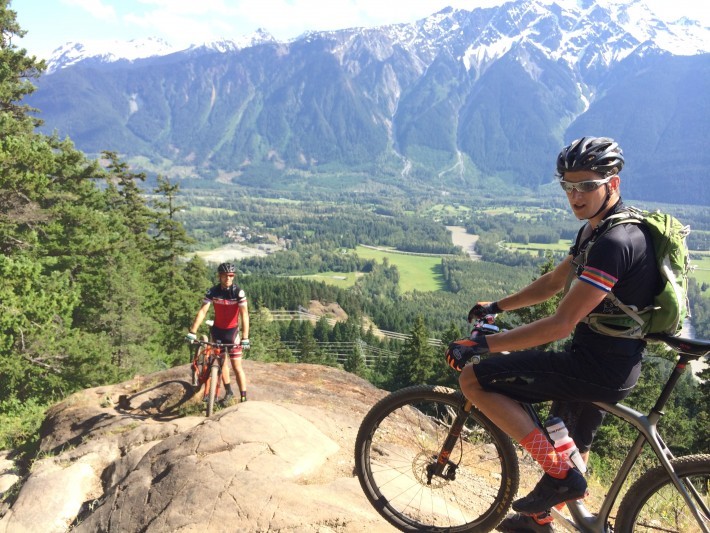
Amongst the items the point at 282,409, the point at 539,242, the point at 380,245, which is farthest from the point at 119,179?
the point at 539,242

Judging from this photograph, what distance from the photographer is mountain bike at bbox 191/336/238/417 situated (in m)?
10.3

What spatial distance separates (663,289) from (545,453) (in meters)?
1.65

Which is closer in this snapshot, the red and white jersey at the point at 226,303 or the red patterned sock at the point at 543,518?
the red patterned sock at the point at 543,518

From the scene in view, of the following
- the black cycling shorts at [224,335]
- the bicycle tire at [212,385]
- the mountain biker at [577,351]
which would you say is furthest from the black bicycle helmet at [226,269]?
the mountain biker at [577,351]

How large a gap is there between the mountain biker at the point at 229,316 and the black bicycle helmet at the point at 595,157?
27.4 feet

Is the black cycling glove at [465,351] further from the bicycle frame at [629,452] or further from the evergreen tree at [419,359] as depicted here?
the evergreen tree at [419,359]

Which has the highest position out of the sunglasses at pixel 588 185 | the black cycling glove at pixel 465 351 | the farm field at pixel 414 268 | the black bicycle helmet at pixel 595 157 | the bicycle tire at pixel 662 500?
the black bicycle helmet at pixel 595 157

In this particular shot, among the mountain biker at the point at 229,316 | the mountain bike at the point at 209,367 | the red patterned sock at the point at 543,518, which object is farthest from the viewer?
the mountain biker at the point at 229,316

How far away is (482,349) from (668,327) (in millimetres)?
1349

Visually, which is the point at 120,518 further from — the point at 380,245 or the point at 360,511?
the point at 380,245

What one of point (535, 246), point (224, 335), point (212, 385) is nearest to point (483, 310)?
point (212, 385)

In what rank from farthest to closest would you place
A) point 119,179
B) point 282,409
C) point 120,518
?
point 119,179 < point 282,409 < point 120,518

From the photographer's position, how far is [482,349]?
386cm

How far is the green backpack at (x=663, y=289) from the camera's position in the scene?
3.50 m
